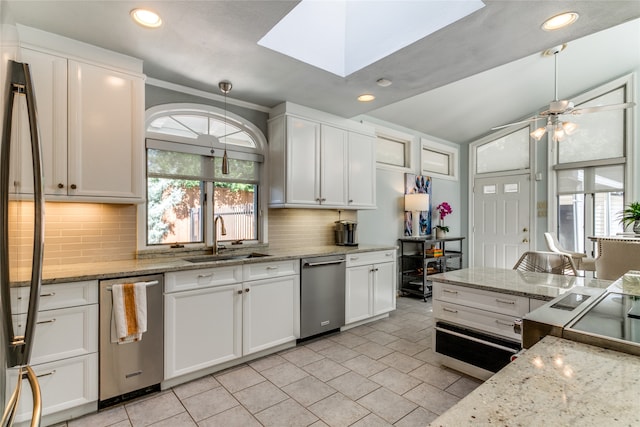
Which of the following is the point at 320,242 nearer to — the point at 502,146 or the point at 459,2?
the point at 459,2

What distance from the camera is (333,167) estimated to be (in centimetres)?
379

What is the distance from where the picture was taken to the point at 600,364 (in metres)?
0.80

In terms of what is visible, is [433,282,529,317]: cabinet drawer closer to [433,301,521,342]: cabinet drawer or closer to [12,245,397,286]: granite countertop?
[433,301,521,342]: cabinet drawer

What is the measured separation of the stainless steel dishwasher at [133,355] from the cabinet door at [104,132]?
0.75m

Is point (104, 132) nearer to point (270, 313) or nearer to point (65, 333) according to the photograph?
point (65, 333)

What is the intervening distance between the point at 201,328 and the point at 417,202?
3651 mm

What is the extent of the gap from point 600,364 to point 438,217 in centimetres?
522

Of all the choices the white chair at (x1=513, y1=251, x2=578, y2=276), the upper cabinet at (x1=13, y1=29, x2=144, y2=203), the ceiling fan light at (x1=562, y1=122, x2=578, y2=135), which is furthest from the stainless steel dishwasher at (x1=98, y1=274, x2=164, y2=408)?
the ceiling fan light at (x1=562, y1=122, x2=578, y2=135)

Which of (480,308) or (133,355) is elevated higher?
(480,308)

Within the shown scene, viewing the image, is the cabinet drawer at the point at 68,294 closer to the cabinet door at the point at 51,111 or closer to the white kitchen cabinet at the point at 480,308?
the cabinet door at the point at 51,111

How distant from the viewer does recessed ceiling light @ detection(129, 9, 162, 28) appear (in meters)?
1.93

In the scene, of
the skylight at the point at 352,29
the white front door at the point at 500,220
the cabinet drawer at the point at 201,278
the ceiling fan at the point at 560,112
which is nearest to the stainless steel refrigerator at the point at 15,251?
the cabinet drawer at the point at 201,278

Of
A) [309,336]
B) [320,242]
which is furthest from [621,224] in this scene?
[309,336]

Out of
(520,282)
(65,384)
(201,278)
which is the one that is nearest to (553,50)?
(520,282)
